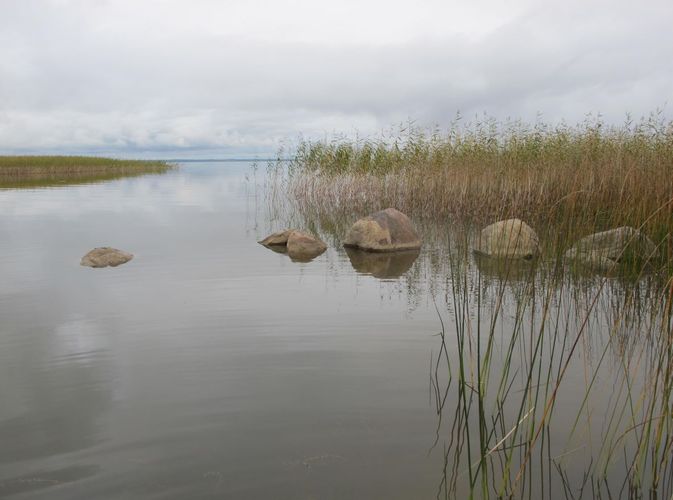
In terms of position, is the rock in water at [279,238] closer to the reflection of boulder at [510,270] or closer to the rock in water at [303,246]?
the rock in water at [303,246]

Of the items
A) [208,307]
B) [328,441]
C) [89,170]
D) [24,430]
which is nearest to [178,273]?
[208,307]

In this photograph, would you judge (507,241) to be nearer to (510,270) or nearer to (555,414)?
(510,270)

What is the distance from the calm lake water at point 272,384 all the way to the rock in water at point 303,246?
2401 mm

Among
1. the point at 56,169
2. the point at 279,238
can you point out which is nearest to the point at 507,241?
the point at 279,238

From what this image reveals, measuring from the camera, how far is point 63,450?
3.70 m

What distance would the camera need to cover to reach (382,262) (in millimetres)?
11031

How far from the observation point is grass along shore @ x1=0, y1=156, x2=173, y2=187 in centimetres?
4341

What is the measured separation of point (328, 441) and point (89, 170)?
57.0 meters

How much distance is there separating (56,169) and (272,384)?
5171cm

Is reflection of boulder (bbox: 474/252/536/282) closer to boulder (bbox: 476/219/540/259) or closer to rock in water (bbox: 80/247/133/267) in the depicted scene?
boulder (bbox: 476/219/540/259)

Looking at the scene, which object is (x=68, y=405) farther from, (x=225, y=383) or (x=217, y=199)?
(x=217, y=199)

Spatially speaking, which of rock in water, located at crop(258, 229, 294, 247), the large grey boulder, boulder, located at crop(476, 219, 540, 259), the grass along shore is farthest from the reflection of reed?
the grass along shore

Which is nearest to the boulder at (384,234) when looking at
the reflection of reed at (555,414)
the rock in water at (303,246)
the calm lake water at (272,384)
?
the rock in water at (303,246)

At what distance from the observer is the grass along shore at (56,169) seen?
4341 centimetres
